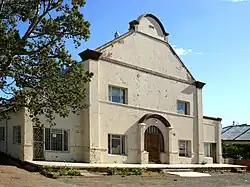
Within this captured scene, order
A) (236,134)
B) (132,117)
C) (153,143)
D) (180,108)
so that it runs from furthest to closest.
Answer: (236,134), (180,108), (153,143), (132,117)

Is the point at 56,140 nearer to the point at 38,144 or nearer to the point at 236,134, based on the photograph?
the point at 38,144

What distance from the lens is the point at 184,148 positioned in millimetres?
33438

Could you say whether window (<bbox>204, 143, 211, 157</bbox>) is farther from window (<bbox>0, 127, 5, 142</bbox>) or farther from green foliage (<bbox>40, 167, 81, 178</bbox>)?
window (<bbox>0, 127, 5, 142</bbox>)

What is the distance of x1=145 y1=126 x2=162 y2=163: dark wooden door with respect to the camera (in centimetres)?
2973

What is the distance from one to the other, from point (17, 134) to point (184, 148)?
15108mm

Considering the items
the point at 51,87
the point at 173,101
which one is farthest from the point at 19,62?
the point at 173,101

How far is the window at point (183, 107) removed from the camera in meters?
33.3

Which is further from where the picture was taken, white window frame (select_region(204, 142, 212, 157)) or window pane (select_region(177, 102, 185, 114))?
white window frame (select_region(204, 142, 212, 157))

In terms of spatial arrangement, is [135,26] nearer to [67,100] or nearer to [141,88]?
[141,88]

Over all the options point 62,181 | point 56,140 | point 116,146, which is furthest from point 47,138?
point 62,181

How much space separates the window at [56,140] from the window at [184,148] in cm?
1167

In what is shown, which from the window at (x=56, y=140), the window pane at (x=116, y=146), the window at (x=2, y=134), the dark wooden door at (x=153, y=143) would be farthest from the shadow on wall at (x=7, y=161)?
the dark wooden door at (x=153, y=143)

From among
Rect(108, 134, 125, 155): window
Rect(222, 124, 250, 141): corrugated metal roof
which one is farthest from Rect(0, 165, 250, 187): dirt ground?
Rect(222, 124, 250, 141): corrugated metal roof

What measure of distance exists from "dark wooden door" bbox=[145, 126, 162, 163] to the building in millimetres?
23195
